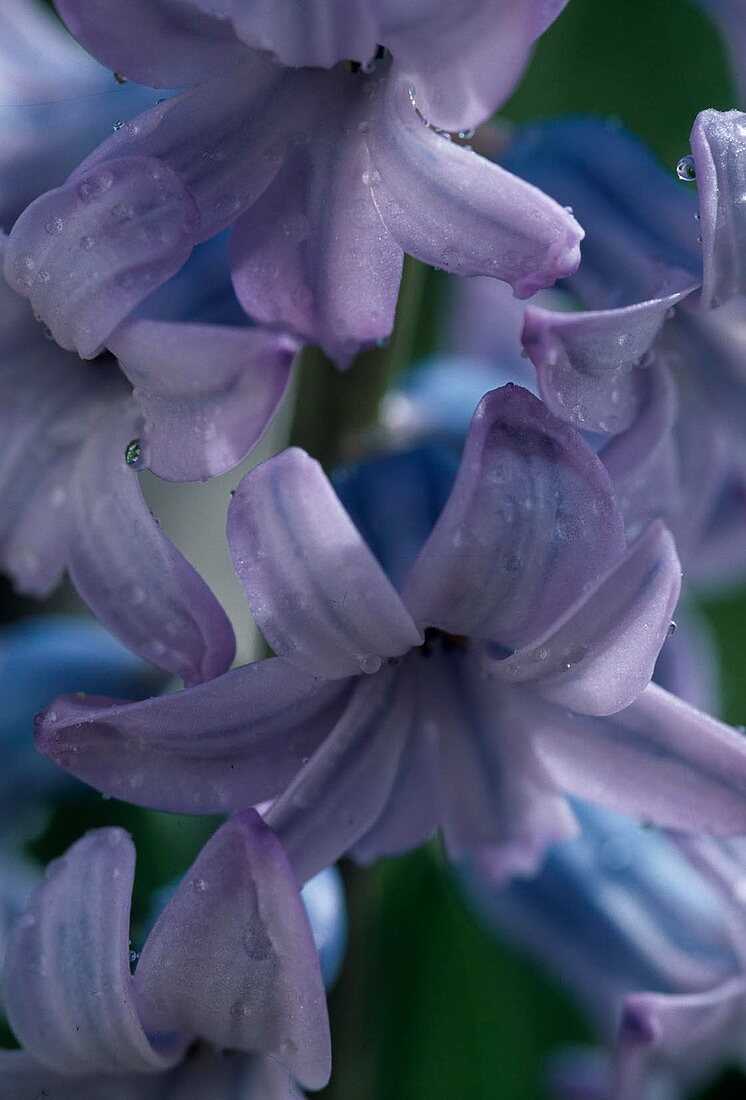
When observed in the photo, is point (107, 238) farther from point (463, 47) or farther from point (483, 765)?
point (483, 765)

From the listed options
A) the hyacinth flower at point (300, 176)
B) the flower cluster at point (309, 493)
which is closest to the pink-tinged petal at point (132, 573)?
the flower cluster at point (309, 493)

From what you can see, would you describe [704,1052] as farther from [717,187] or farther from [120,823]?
[717,187]

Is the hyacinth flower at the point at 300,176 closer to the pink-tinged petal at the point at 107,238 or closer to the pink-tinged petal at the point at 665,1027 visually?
the pink-tinged petal at the point at 107,238

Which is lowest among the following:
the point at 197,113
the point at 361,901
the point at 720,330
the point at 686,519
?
the point at 361,901

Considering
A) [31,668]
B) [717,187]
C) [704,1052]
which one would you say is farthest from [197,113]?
[704,1052]

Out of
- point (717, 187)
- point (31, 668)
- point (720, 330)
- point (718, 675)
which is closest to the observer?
point (717, 187)

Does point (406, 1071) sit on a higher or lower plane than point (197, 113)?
lower
